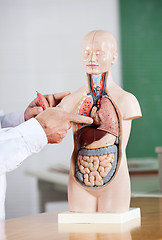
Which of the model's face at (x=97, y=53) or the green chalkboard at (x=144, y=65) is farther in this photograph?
the green chalkboard at (x=144, y=65)

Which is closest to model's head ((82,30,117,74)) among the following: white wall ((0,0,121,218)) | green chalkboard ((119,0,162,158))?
white wall ((0,0,121,218))

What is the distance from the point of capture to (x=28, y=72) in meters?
4.98

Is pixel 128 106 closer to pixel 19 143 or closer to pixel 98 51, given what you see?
pixel 98 51

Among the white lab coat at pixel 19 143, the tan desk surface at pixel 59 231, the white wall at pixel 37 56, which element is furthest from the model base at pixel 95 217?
the white wall at pixel 37 56

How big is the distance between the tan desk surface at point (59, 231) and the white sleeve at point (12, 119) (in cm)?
50

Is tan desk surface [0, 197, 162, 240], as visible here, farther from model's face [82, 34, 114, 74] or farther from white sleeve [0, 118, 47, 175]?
model's face [82, 34, 114, 74]

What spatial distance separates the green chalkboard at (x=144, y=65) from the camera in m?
5.39

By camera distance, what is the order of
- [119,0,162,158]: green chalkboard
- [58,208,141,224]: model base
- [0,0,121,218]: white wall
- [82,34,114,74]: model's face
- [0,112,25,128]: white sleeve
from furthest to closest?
[119,0,162,158]: green chalkboard, [0,0,121,218]: white wall, [0,112,25,128]: white sleeve, [82,34,114,74]: model's face, [58,208,141,224]: model base

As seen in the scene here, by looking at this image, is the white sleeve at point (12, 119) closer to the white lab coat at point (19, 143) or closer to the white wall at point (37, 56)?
the white lab coat at point (19, 143)

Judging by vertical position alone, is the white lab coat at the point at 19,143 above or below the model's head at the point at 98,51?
below

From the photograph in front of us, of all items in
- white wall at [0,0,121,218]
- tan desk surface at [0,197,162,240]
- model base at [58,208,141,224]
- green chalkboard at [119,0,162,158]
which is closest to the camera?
tan desk surface at [0,197,162,240]

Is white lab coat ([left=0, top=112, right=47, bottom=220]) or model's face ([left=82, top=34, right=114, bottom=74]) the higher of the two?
model's face ([left=82, top=34, right=114, bottom=74])

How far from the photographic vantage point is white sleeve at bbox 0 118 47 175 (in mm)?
1380

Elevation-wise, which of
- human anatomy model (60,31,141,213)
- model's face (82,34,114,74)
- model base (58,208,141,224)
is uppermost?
model's face (82,34,114,74)
